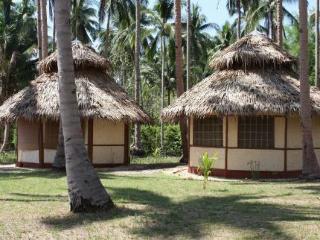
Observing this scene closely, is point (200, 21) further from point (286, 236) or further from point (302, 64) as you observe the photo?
point (286, 236)

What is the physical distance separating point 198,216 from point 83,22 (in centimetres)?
3389

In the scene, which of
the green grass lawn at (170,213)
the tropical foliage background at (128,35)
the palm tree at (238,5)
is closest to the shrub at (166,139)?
the tropical foliage background at (128,35)

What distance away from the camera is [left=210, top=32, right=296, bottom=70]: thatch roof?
19.2 meters

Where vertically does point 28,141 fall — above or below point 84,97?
below

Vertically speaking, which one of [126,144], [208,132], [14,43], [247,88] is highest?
[14,43]

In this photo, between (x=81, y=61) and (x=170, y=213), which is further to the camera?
(x=81, y=61)

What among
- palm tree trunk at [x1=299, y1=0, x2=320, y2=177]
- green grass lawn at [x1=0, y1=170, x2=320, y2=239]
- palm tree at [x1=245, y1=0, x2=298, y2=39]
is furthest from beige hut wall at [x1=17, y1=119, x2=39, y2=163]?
palm tree at [x1=245, y1=0, x2=298, y2=39]

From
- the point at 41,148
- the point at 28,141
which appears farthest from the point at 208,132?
the point at 28,141

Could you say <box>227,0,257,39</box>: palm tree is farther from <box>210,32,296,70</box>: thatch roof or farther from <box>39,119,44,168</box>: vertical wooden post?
<box>39,119,44,168</box>: vertical wooden post

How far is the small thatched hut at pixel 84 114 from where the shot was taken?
20.8 m

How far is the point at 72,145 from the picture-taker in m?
10.4

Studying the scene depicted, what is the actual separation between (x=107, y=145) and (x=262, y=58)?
6.74 m

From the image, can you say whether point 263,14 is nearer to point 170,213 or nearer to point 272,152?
point 272,152

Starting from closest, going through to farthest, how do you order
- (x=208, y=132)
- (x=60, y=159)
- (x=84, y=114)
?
(x=208, y=132)
(x=60, y=159)
(x=84, y=114)
